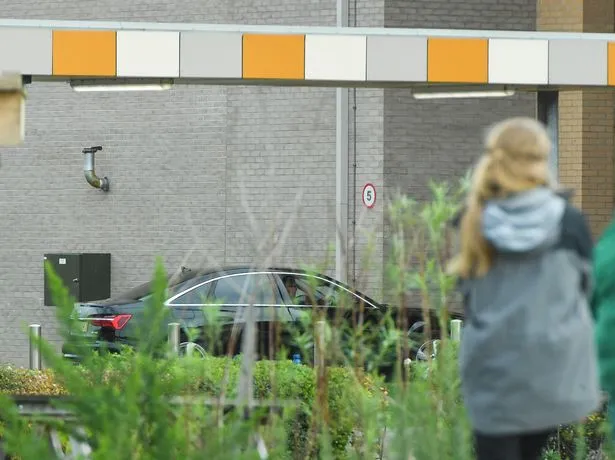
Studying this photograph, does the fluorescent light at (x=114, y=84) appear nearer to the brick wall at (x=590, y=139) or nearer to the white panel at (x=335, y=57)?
the white panel at (x=335, y=57)

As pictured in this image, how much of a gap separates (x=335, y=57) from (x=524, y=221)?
802cm

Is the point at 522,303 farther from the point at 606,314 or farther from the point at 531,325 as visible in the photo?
the point at 606,314

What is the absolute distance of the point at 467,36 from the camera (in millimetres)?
12664

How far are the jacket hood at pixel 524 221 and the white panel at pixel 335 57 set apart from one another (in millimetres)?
7850

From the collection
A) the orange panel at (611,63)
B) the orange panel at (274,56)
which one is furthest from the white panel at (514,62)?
the orange panel at (274,56)

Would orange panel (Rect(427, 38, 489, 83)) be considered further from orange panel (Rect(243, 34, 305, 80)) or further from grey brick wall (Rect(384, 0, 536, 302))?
grey brick wall (Rect(384, 0, 536, 302))

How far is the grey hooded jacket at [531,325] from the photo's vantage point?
4.48 meters

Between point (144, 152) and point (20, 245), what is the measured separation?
8.07 ft

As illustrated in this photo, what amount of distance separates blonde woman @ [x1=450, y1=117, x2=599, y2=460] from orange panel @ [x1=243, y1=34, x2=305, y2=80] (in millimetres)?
7760

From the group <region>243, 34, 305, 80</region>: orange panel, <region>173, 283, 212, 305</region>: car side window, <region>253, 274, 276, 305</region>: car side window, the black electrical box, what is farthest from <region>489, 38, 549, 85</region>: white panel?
the black electrical box

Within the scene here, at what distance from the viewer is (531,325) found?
4484 millimetres

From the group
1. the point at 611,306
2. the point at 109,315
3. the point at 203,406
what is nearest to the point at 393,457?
the point at 203,406

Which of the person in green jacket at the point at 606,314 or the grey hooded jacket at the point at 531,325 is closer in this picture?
the grey hooded jacket at the point at 531,325

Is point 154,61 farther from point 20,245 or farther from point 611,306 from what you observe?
point 20,245
